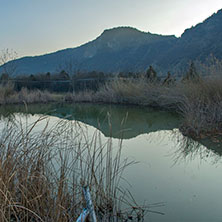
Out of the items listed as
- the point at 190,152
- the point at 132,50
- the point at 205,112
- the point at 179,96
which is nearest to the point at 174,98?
the point at 179,96

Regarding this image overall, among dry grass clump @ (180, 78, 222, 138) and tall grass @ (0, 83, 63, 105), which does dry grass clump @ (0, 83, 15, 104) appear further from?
dry grass clump @ (180, 78, 222, 138)

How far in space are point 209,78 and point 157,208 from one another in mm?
4145

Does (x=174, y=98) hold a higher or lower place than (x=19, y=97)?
lower

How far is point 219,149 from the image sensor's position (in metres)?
3.13

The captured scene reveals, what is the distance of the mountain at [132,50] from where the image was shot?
1460 inches

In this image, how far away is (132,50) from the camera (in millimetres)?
56750

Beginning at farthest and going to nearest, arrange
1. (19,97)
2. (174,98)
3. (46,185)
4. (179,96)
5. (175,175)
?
(19,97)
(174,98)
(179,96)
(175,175)
(46,185)

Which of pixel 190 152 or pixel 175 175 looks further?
pixel 190 152

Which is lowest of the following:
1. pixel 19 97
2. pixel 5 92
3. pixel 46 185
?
pixel 46 185

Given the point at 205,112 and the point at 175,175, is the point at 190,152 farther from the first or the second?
the point at 205,112

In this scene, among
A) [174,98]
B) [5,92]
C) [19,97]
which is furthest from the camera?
[19,97]

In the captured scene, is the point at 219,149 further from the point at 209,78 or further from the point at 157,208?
the point at 209,78

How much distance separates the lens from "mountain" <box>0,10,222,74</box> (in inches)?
1460

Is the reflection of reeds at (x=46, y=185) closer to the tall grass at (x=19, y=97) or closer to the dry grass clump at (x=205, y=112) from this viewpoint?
the dry grass clump at (x=205, y=112)
